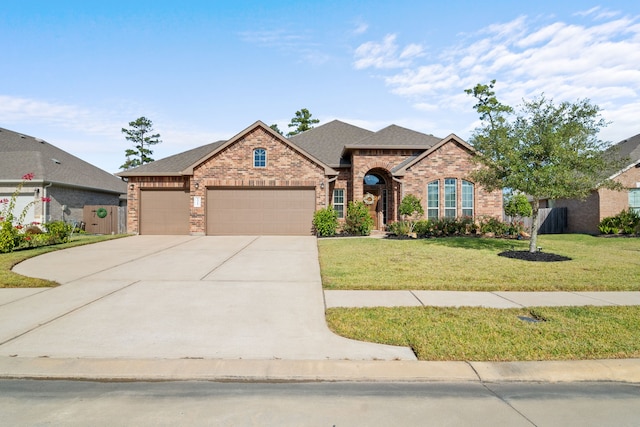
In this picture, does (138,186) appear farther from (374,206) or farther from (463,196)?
(463,196)

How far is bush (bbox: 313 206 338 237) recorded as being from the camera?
1733 centimetres

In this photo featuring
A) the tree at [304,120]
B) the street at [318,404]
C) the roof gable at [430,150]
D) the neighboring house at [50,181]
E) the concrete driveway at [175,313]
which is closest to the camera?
the street at [318,404]

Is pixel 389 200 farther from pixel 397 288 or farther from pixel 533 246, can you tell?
pixel 397 288

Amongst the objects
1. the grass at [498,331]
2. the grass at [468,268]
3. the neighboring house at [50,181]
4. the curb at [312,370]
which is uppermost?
the neighboring house at [50,181]

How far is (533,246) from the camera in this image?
38.0ft

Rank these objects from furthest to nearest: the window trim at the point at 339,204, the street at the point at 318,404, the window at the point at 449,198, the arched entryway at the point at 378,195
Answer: the arched entryway at the point at 378,195 → the window trim at the point at 339,204 → the window at the point at 449,198 → the street at the point at 318,404

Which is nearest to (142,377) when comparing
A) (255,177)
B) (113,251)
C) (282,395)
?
(282,395)

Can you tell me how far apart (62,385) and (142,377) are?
0.72 meters

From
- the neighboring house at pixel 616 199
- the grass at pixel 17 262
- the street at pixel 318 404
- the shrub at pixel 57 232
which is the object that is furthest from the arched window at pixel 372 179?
the street at pixel 318 404

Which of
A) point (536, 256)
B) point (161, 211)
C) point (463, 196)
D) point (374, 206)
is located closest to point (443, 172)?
point (463, 196)

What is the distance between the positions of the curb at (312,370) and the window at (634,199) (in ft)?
65.7

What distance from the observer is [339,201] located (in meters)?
20.5

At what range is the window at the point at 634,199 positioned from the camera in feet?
62.7

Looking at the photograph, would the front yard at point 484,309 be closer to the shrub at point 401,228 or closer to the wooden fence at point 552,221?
the shrub at point 401,228
